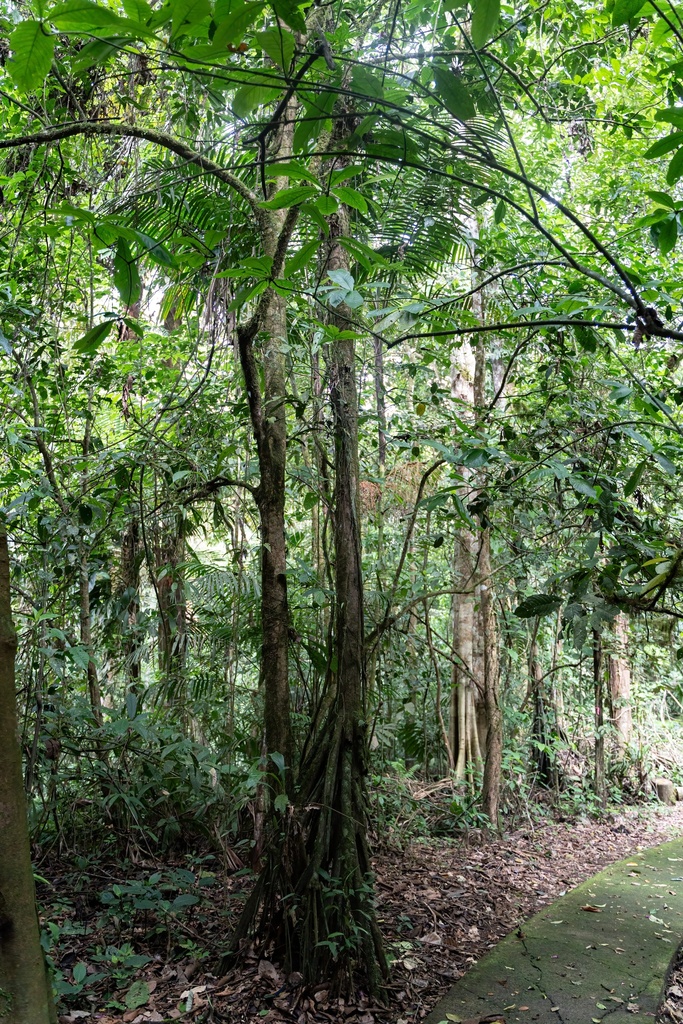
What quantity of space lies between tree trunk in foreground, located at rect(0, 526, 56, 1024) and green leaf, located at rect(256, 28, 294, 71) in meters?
1.26

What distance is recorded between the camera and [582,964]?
347 centimetres

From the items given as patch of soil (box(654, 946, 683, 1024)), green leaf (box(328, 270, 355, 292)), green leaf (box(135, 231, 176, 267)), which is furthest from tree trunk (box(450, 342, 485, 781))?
green leaf (box(135, 231, 176, 267))

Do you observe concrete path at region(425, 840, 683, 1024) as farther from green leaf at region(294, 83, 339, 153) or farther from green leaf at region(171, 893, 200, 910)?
green leaf at region(294, 83, 339, 153)

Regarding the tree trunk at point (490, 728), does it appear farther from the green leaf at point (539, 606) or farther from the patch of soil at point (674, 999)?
the green leaf at point (539, 606)

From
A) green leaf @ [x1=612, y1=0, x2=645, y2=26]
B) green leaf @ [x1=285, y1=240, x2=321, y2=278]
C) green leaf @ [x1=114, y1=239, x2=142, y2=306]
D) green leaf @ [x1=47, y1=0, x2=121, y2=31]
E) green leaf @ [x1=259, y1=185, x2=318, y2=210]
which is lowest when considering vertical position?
green leaf @ [x1=114, y1=239, x2=142, y2=306]

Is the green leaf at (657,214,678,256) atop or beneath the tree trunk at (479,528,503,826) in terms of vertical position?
atop

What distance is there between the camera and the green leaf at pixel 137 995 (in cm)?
272

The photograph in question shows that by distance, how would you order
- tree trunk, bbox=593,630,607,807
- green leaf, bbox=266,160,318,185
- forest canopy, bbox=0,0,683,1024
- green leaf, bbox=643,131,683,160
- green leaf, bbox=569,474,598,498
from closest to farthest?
green leaf, bbox=266,160,318,185
green leaf, bbox=643,131,683,160
forest canopy, bbox=0,0,683,1024
green leaf, bbox=569,474,598,498
tree trunk, bbox=593,630,607,807

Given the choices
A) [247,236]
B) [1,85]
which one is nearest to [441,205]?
[247,236]

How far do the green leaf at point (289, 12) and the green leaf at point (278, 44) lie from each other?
0.8 inches

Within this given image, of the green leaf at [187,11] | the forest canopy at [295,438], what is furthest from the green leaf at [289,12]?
the green leaf at [187,11]

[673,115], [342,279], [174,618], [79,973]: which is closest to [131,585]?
[174,618]

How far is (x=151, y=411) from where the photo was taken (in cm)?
557

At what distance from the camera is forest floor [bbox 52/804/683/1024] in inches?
109
